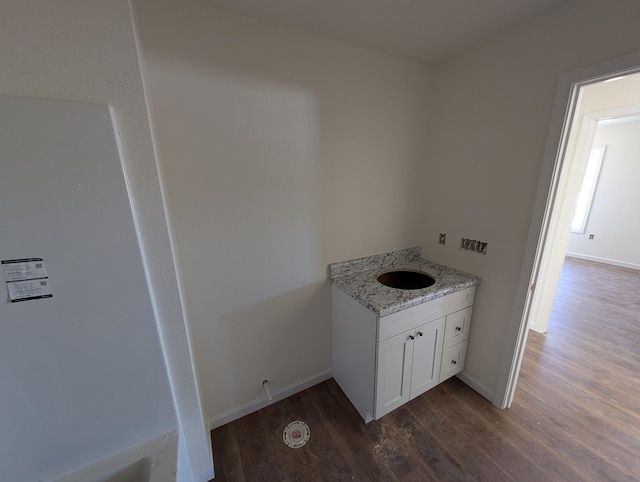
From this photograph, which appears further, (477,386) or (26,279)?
(477,386)

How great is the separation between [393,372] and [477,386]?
85 centimetres

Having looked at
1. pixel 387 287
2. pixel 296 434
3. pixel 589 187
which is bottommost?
pixel 296 434

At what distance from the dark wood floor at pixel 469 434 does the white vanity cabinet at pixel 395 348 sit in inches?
6.0

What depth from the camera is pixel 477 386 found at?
72.0 inches

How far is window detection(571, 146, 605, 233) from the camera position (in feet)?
14.6

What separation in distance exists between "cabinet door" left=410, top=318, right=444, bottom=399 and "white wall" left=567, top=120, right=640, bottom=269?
5.33 meters

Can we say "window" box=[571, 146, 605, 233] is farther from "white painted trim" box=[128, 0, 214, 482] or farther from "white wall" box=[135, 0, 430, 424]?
"white painted trim" box=[128, 0, 214, 482]

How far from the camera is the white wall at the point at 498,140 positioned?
45.1 inches

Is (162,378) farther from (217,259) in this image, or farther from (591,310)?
(591,310)

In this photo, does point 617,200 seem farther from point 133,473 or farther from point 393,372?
point 133,473

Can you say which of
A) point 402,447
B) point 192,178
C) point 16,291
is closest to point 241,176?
point 192,178

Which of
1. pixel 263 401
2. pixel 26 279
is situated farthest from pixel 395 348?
pixel 26 279

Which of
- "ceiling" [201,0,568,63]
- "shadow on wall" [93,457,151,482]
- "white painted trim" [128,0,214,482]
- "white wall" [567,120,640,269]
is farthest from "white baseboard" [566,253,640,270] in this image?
"shadow on wall" [93,457,151,482]

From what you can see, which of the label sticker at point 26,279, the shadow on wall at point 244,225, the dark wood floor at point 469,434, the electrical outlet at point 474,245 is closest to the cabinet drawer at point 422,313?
the electrical outlet at point 474,245
